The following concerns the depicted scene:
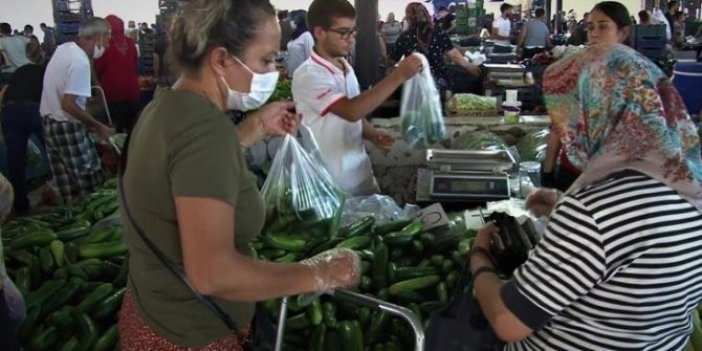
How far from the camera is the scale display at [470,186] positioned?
301cm

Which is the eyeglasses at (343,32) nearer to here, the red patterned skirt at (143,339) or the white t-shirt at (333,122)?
the white t-shirt at (333,122)

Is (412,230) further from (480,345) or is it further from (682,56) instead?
(682,56)

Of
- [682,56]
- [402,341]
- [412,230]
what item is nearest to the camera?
[402,341]

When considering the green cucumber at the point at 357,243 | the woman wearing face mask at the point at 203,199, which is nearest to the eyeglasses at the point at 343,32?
the green cucumber at the point at 357,243

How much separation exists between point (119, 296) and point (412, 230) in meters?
1.09

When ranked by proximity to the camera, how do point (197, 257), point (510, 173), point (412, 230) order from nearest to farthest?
point (197, 257), point (412, 230), point (510, 173)

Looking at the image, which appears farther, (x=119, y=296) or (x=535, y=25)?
(x=535, y=25)

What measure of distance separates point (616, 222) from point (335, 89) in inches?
72.2

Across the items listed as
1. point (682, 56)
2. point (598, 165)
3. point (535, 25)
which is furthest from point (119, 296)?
point (682, 56)

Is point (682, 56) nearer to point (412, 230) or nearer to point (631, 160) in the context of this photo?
point (412, 230)

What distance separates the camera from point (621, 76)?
1287 millimetres

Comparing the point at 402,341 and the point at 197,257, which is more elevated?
the point at 197,257

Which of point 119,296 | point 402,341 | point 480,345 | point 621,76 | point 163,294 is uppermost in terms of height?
point 621,76

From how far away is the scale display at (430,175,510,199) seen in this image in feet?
9.88
